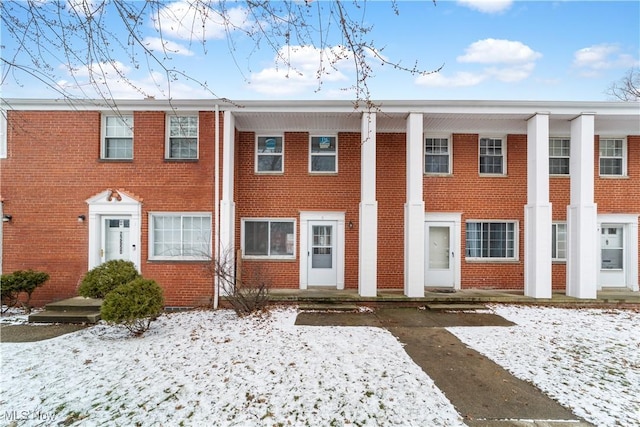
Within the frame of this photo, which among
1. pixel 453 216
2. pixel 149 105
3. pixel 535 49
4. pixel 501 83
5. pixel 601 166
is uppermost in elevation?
pixel 535 49

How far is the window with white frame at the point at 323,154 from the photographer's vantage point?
10.2m

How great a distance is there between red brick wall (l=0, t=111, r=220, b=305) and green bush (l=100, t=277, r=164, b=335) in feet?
7.37

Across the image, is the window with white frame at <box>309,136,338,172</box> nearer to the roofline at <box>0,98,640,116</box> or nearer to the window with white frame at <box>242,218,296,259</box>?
the roofline at <box>0,98,640,116</box>

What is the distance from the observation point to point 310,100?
856 cm

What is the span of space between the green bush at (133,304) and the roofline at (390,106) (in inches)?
195

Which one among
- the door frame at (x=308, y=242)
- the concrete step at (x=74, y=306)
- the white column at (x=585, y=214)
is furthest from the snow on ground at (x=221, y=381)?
the white column at (x=585, y=214)

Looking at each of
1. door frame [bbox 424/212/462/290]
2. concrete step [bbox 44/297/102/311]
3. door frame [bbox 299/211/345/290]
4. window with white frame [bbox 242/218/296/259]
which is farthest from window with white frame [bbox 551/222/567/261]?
concrete step [bbox 44/297/102/311]

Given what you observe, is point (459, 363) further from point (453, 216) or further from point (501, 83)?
point (501, 83)

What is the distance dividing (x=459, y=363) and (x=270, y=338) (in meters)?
3.34

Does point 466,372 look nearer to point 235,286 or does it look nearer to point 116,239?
point 235,286

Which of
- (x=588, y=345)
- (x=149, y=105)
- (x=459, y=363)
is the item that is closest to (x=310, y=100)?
(x=149, y=105)

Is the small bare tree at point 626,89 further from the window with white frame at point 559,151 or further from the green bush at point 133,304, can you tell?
the green bush at point 133,304

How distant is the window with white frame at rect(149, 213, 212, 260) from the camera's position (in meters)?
8.98

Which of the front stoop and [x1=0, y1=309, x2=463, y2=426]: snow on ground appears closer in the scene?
[x1=0, y1=309, x2=463, y2=426]: snow on ground
